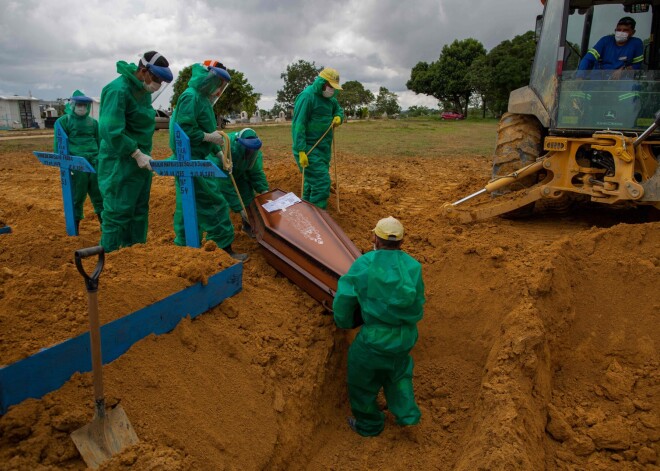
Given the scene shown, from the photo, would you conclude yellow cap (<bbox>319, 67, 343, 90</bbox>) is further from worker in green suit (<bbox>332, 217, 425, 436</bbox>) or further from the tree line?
the tree line

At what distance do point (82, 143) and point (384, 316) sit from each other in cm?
519

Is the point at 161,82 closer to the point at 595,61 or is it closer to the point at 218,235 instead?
the point at 218,235

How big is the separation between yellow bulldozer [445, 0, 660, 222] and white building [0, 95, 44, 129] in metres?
39.5

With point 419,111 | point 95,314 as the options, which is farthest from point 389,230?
point 419,111

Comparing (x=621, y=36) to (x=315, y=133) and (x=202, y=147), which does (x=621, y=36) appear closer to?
(x=315, y=133)

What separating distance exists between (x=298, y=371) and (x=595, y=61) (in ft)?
16.6

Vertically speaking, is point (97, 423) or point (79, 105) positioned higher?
point (79, 105)

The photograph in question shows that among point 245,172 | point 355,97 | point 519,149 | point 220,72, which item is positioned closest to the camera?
point 220,72

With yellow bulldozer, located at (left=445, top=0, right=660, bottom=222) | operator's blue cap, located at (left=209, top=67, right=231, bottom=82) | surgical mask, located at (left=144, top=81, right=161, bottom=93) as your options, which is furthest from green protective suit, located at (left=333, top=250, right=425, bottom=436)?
yellow bulldozer, located at (left=445, top=0, right=660, bottom=222)

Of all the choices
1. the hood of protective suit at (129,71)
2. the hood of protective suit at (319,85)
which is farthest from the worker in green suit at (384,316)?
the hood of protective suit at (319,85)

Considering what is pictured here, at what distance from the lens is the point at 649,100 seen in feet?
17.3

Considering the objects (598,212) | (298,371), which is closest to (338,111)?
(598,212)

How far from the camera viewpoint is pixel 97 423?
2.23 m

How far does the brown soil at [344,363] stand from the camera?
249 centimetres
